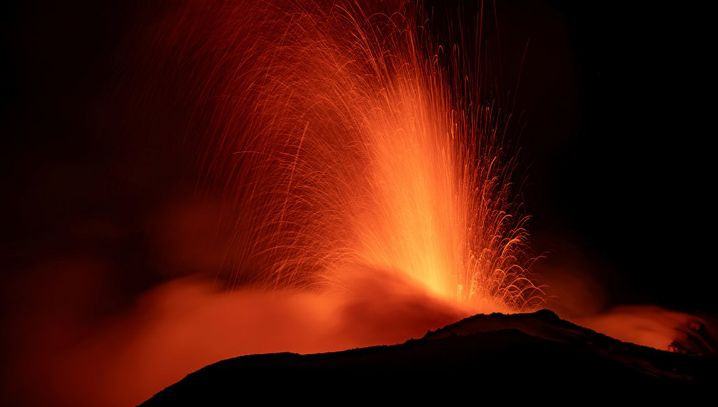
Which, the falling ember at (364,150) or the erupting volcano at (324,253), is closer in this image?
the erupting volcano at (324,253)

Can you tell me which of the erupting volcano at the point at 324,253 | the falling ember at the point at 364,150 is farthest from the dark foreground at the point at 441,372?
the falling ember at the point at 364,150

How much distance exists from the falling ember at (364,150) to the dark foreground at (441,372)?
5451mm

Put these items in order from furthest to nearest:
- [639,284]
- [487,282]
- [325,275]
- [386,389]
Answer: [639,284]
[487,282]
[325,275]
[386,389]

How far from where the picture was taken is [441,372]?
3.04 m

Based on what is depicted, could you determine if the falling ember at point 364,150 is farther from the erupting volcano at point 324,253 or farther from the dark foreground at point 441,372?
the dark foreground at point 441,372

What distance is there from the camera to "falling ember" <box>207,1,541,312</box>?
9547mm

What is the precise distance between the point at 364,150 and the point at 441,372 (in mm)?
7339

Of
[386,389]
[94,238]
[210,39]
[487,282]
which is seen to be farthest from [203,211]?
[386,389]

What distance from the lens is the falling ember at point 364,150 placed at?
955 centimetres

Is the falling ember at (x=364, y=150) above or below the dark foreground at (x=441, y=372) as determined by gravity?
above

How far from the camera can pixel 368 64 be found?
402 inches

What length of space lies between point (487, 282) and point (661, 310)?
4174 millimetres

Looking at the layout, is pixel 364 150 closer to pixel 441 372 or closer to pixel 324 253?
pixel 324 253

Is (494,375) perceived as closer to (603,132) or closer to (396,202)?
(396,202)
